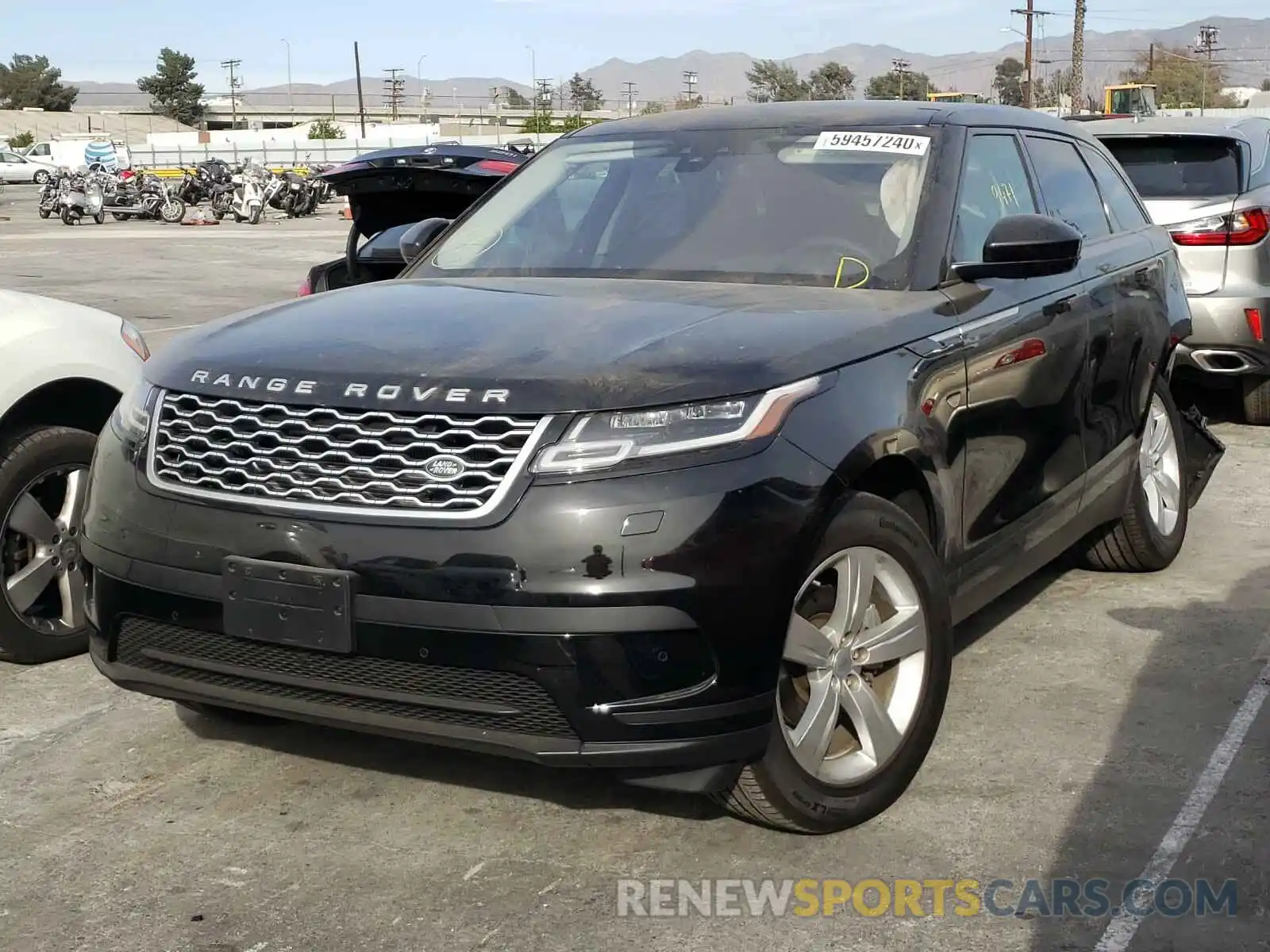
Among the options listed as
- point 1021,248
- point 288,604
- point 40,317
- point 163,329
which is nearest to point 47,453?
point 40,317

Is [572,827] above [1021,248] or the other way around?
the other way around

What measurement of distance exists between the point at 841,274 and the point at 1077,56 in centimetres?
6146

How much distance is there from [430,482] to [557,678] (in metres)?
0.48

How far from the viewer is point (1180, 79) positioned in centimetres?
11356

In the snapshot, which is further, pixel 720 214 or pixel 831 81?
pixel 831 81

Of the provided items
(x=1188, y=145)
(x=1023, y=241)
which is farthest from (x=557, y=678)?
(x=1188, y=145)

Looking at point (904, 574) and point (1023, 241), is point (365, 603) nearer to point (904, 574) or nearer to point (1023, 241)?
point (904, 574)

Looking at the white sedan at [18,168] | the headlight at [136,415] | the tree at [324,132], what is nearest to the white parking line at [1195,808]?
the headlight at [136,415]

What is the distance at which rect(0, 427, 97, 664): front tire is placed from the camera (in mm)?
4844

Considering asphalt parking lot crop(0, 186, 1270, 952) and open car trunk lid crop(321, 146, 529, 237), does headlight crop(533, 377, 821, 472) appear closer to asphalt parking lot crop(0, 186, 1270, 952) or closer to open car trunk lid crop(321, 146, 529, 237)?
asphalt parking lot crop(0, 186, 1270, 952)

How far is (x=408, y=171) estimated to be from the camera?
6734 mm

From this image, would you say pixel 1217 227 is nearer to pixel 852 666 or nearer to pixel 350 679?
pixel 852 666

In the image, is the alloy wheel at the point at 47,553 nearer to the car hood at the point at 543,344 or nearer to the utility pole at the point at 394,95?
the car hood at the point at 543,344

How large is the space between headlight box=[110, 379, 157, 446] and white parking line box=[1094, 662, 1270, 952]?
2.40 metres
